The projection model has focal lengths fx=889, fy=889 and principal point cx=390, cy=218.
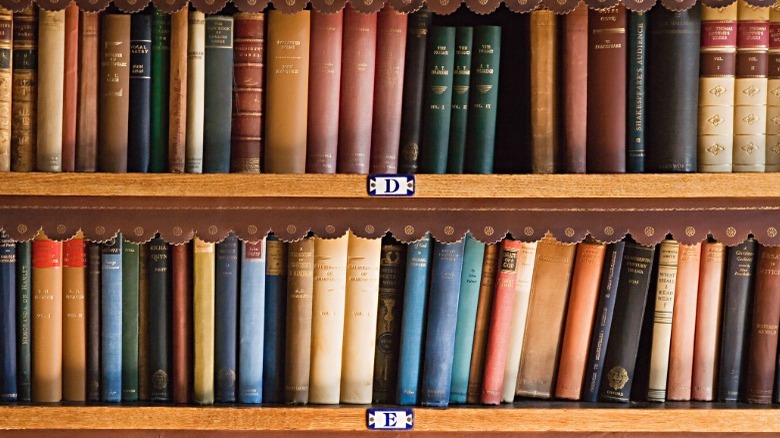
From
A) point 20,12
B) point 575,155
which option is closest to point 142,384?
point 20,12

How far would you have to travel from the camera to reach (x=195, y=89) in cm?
113

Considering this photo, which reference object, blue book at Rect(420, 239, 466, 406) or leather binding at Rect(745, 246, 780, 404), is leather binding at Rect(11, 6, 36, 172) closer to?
blue book at Rect(420, 239, 466, 406)

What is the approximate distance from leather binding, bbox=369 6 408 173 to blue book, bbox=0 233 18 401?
1.60 ft

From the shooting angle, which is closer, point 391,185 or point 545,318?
point 391,185

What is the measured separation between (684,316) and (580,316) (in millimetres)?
139

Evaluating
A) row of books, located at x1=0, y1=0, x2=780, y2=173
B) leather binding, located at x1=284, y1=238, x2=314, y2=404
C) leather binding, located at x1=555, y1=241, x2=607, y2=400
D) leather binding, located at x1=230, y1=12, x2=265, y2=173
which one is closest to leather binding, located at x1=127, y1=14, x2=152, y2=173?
row of books, located at x1=0, y1=0, x2=780, y2=173

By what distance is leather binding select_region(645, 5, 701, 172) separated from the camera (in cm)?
113

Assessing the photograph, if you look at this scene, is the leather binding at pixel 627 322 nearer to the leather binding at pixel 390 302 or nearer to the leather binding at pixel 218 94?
the leather binding at pixel 390 302

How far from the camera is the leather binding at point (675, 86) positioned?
113cm

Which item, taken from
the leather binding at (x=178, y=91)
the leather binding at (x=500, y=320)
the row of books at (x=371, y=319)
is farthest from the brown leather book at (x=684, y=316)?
the leather binding at (x=178, y=91)

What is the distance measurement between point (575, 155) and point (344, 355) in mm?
403

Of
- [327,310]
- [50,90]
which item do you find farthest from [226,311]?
[50,90]

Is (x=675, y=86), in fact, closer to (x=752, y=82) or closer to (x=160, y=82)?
(x=752, y=82)

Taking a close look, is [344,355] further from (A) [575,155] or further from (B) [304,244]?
(A) [575,155]
